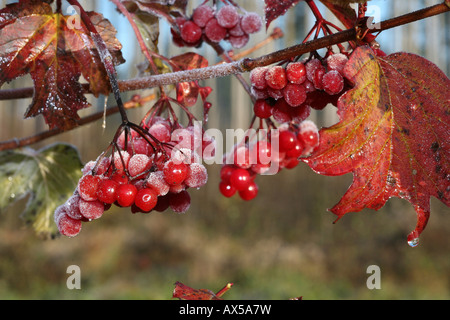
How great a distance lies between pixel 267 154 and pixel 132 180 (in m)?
0.20

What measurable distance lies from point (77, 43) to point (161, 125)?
0.13m

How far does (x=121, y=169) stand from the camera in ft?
1.21

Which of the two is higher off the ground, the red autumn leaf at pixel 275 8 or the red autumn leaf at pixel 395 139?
the red autumn leaf at pixel 275 8

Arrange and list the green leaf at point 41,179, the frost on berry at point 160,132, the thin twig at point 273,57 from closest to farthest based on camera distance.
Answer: the thin twig at point 273,57 → the frost on berry at point 160,132 → the green leaf at point 41,179

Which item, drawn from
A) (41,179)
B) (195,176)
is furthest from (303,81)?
(41,179)

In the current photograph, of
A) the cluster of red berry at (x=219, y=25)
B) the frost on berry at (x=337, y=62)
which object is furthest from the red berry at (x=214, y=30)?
the frost on berry at (x=337, y=62)

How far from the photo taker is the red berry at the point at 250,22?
1.83 feet

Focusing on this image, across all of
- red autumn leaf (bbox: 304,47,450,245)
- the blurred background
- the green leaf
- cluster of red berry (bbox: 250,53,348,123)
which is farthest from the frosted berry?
the blurred background

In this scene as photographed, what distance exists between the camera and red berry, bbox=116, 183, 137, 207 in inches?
13.6

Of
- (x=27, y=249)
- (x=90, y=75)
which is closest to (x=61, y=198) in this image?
(x=90, y=75)

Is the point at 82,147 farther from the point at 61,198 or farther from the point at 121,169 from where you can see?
the point at 121,169

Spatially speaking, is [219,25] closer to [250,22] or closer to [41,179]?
[250,22]

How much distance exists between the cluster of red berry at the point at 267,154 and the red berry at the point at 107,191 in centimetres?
21

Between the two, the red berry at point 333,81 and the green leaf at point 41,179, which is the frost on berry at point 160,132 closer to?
the red berry at point 333,81
